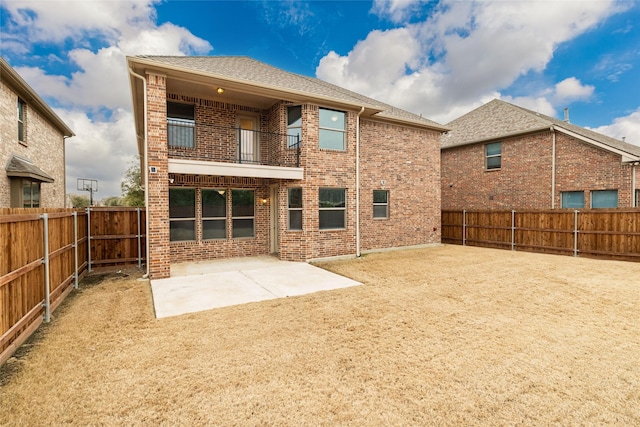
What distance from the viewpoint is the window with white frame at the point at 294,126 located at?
9828 mm

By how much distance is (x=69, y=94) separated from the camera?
742 inches

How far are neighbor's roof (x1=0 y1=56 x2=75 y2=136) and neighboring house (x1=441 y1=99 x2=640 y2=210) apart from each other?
19.6 m

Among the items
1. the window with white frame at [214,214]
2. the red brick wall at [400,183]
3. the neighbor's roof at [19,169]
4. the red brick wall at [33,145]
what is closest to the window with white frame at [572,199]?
the red brick wall at [400,183]

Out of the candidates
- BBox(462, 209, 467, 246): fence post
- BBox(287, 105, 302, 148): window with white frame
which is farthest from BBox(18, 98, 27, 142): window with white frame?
BBox(462, 209, 467, 246): fence post

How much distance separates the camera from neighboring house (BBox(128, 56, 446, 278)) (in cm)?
888

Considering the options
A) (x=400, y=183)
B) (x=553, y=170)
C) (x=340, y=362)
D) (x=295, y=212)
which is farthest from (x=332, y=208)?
(x=553, y=170)

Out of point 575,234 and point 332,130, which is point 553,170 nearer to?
point 575,234

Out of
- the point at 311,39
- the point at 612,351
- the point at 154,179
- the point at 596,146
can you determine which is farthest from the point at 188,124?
the point at 596,146

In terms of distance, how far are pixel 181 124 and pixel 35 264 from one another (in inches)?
243

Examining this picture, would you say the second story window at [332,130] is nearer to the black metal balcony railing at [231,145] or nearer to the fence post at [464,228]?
the black metal balcony railing at [231,145]

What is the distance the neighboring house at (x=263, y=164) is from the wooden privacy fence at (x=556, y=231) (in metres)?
5.56

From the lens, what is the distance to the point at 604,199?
12.2m

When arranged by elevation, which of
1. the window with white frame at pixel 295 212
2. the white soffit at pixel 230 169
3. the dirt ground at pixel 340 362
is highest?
the white soffit at pixel 230 169

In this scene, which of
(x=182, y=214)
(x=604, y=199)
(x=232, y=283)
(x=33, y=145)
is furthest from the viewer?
(x=604, y=199)
